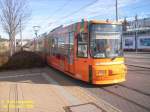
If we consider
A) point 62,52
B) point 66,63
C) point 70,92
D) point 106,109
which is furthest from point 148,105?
point 62,52

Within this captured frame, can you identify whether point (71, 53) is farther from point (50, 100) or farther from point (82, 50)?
point (50, 100)

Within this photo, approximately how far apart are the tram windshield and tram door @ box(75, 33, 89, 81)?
1.33 feet

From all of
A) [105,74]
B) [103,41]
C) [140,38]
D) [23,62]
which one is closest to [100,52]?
[103,41]

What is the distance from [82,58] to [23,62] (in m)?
9.71

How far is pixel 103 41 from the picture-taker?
33.9ft

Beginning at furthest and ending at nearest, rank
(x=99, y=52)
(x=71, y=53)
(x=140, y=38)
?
(x=140, y=38) → (x=71, y=53) → (x=99, y=52)

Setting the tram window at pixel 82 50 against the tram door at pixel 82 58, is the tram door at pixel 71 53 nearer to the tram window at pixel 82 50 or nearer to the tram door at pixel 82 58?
the tram door at pixel 82 58

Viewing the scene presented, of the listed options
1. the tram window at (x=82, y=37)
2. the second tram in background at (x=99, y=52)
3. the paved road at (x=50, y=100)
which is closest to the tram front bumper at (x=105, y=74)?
the second tram in background at (x=99, y=52)

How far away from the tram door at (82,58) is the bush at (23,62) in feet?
29.6

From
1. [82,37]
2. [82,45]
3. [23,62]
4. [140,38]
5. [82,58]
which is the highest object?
[140,38]

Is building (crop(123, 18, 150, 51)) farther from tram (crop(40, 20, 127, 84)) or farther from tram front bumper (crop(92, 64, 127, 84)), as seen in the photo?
tram front bumper (crop(92, 64, 127, 84))

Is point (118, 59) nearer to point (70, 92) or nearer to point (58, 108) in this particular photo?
point (70, 92)

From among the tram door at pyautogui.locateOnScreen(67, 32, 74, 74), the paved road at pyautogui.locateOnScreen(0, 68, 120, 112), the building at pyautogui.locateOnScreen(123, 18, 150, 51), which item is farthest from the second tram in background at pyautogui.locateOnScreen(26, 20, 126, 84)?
the building at pyautogui.locateOnScreen(123, 18, 150, 51)

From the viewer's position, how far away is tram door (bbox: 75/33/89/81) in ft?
34.7
